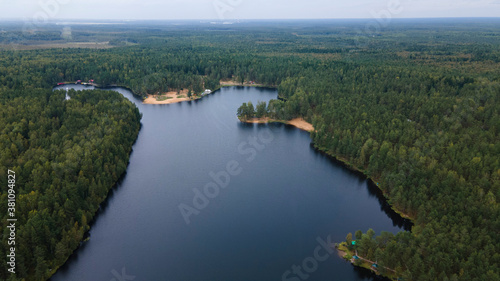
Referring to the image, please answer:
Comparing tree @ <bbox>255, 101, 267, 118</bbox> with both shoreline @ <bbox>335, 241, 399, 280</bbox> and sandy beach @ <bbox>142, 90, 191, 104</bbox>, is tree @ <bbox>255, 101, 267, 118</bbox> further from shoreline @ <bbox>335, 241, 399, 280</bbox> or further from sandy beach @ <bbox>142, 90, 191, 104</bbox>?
shoreline @ <bbox>335, 241, 399, 280</bbox>

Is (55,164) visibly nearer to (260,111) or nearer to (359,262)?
(359,262)

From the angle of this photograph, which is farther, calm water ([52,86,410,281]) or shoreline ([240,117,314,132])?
shoreline ([240,117,314,132])

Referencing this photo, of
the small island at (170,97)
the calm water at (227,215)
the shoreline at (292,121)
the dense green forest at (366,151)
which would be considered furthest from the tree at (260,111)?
the small island at (170,97)

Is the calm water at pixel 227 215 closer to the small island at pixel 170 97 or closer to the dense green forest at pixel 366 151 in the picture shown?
the dense green forest at pixel 366 151

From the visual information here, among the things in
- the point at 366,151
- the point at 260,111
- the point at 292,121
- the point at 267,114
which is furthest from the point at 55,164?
→ the point at 292,121

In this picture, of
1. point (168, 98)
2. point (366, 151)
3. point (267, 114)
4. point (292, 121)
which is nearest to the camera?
point (366, 151)

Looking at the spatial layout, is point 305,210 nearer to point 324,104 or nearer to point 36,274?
point 36,274

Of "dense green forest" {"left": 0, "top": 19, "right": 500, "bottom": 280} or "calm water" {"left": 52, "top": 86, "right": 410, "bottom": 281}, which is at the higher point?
"dense green forest" {"left": 0, "top": 19, "right": 500, "bottom": 280}

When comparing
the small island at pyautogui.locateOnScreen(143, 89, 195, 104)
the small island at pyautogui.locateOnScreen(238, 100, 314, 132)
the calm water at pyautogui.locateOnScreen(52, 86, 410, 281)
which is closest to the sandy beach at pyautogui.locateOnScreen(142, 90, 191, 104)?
the small island at pyautogui.locateOnScreen(143, 89, 195, 104)
